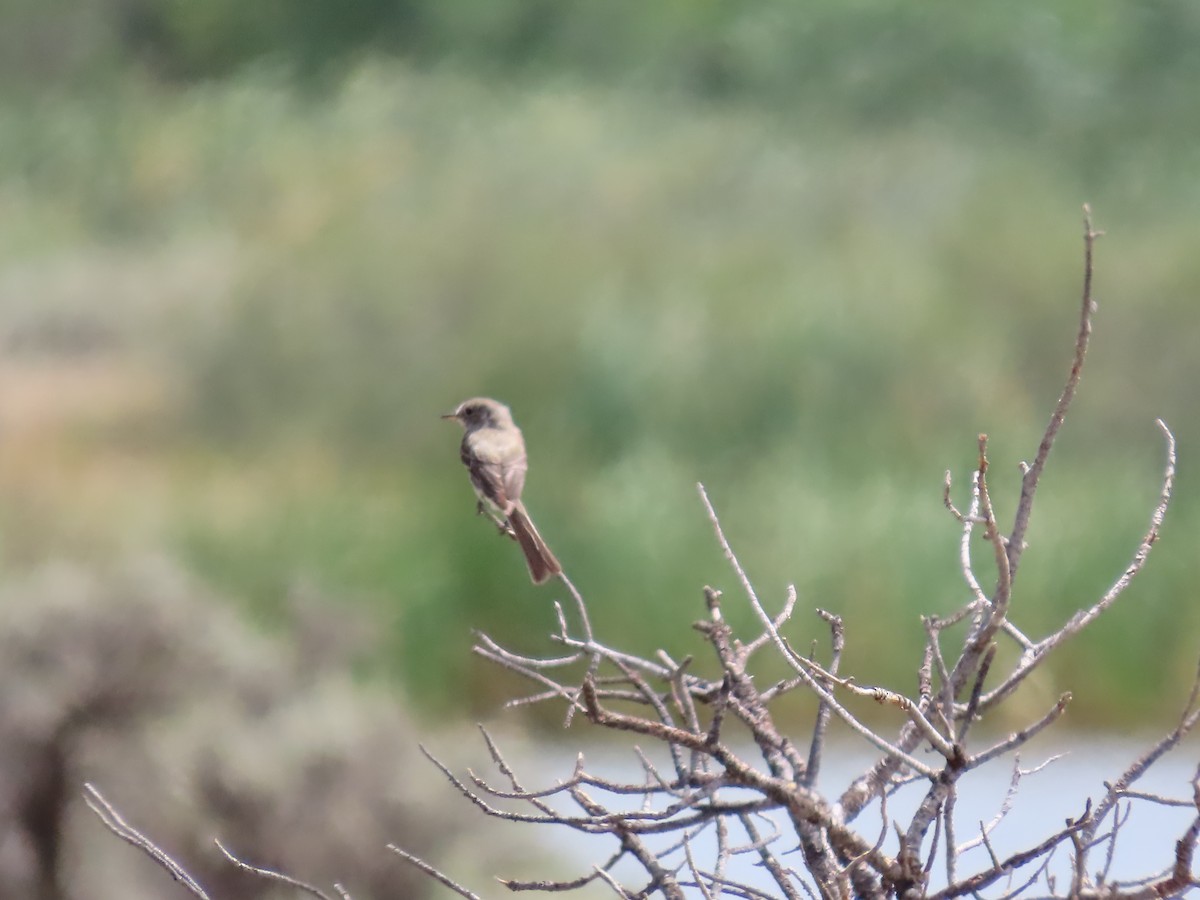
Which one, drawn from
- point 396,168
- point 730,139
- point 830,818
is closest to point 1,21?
point 396,168

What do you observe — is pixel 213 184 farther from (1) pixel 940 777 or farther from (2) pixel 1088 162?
(1) pixel 940 777

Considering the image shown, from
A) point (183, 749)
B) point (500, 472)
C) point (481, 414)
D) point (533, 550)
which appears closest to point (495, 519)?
point (533, 550)

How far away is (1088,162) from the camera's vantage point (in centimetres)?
596

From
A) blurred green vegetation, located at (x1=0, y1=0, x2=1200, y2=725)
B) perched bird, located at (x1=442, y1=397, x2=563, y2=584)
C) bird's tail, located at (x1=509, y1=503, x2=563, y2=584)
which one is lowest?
bird's tail, located at (x1=509, y1=503, x2=563, y2=584)

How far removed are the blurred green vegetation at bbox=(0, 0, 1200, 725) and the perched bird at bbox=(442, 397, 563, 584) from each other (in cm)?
257

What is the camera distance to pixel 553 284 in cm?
592

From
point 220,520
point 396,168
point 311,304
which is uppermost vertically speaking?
point 396,168

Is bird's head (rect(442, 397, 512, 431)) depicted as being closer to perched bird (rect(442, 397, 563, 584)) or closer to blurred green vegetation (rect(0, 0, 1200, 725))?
perched bird (rect(442, 397, 563, 584))

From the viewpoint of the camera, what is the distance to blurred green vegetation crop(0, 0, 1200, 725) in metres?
5.55

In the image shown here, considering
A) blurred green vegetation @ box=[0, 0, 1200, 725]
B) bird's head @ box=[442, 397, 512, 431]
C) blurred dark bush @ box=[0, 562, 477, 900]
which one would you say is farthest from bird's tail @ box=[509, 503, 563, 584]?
blurred green vegetation @ box=[0, 0, 1200, 725]

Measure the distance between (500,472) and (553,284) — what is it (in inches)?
139

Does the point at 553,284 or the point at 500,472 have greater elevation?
the point at 553,284

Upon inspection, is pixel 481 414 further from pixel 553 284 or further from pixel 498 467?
pixel 553 284

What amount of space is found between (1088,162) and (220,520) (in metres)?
3.33
